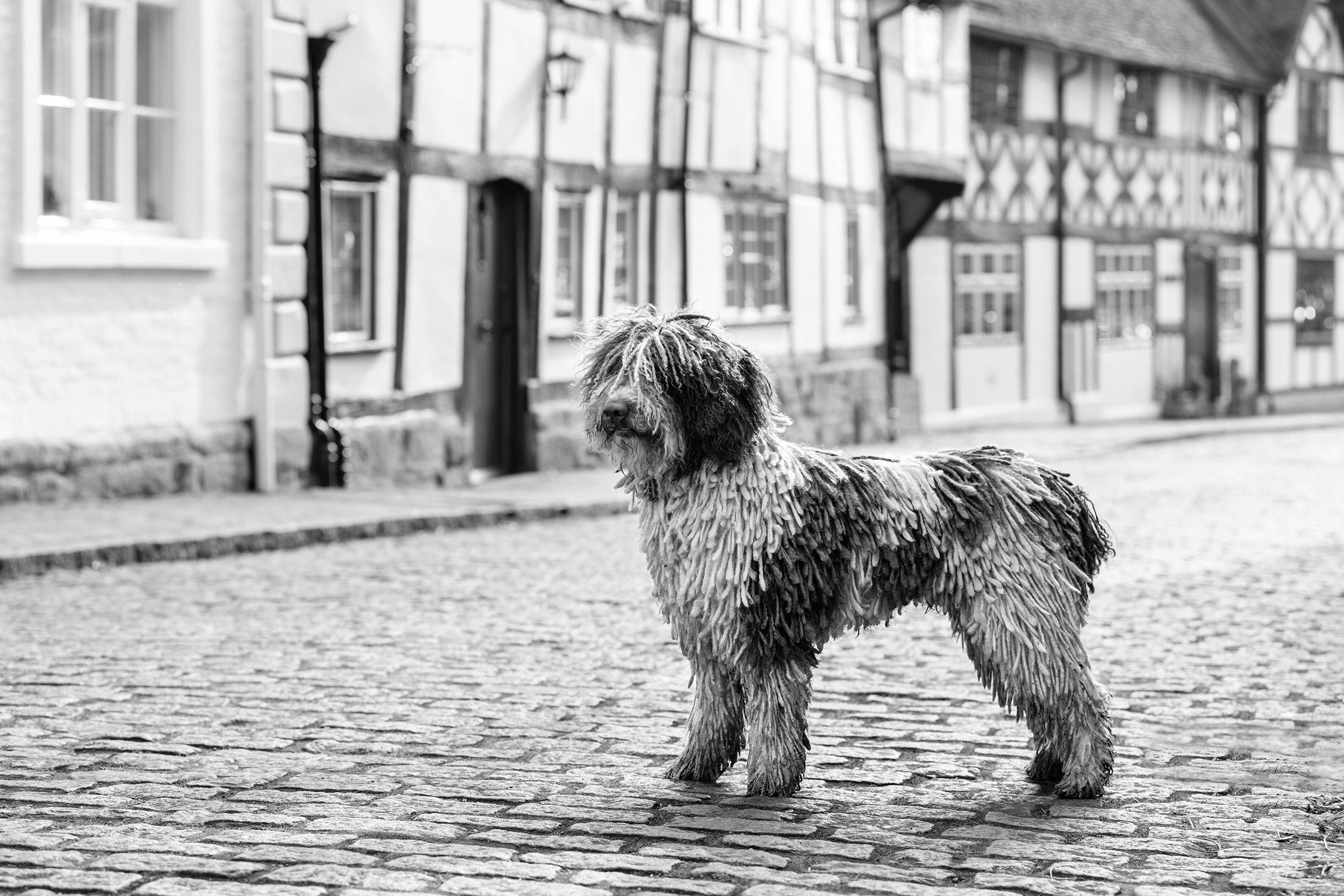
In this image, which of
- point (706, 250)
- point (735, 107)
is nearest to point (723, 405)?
point (706, 250)

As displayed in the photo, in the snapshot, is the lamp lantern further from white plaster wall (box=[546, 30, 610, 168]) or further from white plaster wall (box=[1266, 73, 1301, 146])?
white plaster wall (box=[1266, 73, 1301, 146])

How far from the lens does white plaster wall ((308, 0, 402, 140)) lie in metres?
14.7

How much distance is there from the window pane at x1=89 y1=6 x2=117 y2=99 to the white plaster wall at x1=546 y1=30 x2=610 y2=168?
4972mm

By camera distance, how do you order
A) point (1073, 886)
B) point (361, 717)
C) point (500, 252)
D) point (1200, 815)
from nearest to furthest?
1. point (1073, 886)
2. point (1200, 815)
3. point (361, 717)
4. point (500, 252)

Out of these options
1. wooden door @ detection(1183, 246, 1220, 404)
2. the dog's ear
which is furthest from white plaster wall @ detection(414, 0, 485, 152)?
wooden door @ detection(1183, 246, 1220, 404)

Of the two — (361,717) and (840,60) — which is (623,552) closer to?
(361,717)

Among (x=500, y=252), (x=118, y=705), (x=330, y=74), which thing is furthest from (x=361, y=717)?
(x=500, y=252)

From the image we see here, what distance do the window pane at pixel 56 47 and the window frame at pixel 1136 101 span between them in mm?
19950

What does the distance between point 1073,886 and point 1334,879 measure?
60 centimetres

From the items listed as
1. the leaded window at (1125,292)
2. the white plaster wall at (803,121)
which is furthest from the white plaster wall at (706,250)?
the leaded window at (1125,292)

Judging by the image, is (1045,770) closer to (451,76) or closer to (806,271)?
(451,76)

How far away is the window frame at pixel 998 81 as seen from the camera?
2673 centimetres

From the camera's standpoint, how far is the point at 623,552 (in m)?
11.8

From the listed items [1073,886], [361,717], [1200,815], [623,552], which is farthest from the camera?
[623,552]
